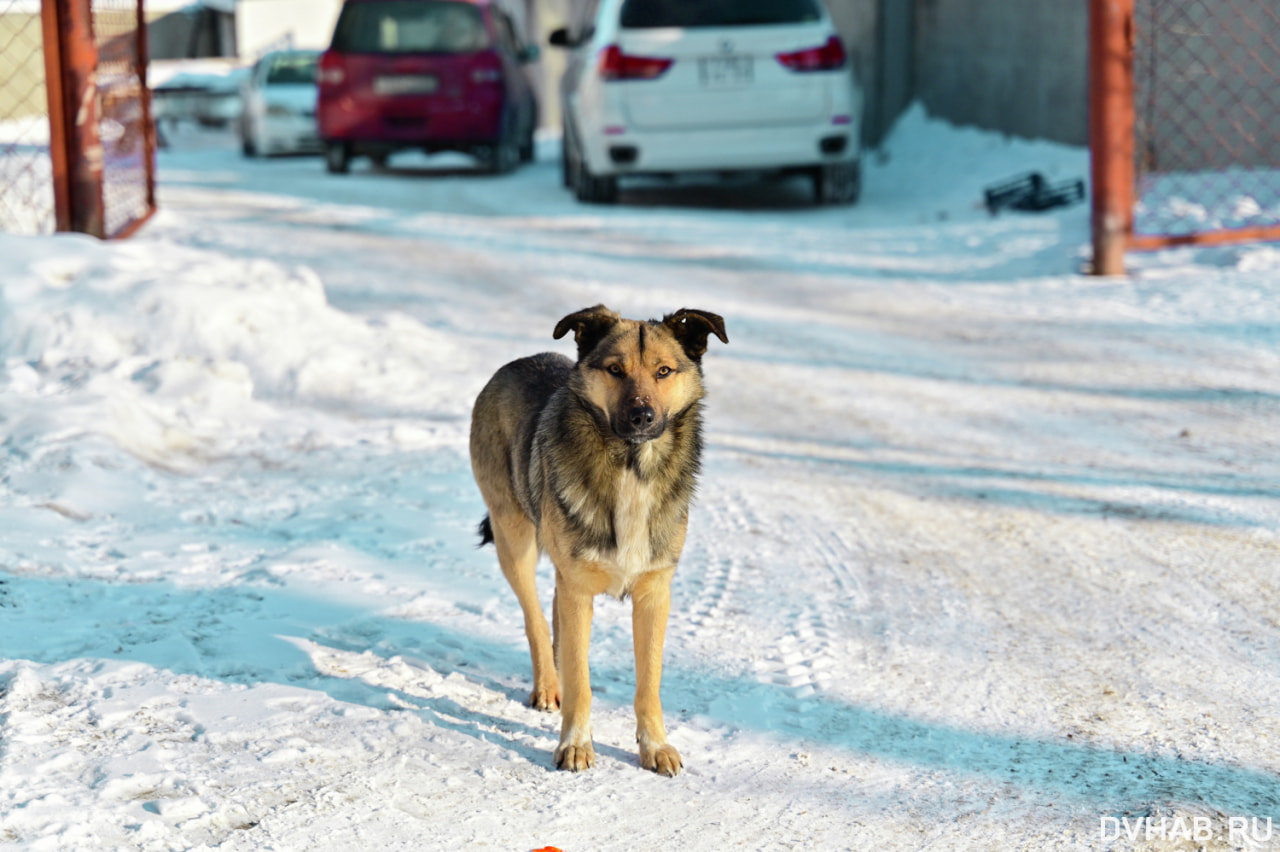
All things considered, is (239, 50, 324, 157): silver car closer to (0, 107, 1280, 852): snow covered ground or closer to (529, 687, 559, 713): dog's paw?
(0, 107, 1280, 852): snow covered ground

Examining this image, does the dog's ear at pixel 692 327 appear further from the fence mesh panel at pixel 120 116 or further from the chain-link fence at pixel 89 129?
the fence mesh panel at pixel 120 116

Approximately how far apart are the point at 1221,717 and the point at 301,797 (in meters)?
2.34

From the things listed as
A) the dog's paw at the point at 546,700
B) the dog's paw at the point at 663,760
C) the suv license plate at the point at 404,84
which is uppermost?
the suv license plate at the point at 404,84

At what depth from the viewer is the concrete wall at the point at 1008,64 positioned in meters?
13.1

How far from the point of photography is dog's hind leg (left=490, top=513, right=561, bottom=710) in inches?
153

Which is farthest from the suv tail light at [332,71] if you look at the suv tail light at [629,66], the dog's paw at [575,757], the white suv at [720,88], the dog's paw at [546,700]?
the dog's paw at [575,757]

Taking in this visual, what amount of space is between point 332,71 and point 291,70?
229 inches

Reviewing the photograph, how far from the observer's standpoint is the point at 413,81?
15.1 metres

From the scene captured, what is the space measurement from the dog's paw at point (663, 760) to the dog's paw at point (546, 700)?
1.48 ft

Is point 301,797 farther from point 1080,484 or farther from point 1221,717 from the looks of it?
point 1080,484

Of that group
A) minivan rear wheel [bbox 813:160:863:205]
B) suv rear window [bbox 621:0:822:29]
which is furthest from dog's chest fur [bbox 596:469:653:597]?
minivan rear wheel [bbox 813:160:863:205]

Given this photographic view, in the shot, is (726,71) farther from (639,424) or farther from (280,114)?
(280,114)

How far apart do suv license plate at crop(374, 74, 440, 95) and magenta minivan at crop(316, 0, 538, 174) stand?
0.04 ft

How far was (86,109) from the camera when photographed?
8727mm
